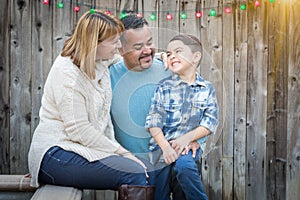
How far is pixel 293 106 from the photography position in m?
3.79

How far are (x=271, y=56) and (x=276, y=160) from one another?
71 cm

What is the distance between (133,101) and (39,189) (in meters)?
0.55

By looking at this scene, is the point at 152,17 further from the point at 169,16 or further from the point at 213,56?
the point at 213,56

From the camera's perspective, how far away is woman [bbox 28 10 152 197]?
2.35 m

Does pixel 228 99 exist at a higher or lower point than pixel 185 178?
higher

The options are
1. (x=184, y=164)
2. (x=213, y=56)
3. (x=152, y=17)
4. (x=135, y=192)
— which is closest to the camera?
(x=135, y=192)

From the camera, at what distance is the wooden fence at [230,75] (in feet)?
12.0

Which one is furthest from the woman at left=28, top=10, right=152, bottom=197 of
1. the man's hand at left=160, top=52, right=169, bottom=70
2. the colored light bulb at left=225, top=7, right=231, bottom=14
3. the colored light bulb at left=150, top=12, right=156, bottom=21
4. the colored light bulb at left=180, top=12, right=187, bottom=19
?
the colored light bulb at left=225, top=7, right=231, bottom=14

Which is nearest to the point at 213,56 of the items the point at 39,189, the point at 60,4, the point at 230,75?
the point at 230,75

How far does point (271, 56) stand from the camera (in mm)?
3783

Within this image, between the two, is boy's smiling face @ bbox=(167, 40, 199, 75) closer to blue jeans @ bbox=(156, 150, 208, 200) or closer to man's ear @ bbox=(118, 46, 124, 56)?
man's ear @ bbox=(118, 46, 124, 56)

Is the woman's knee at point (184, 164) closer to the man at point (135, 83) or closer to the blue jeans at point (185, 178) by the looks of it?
the blue jeans at point (185, 178)

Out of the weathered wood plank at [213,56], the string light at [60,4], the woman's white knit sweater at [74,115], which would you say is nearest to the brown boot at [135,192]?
the woman's white knit sweater at [74,115]

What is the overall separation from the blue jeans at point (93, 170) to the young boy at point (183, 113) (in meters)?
0.18
